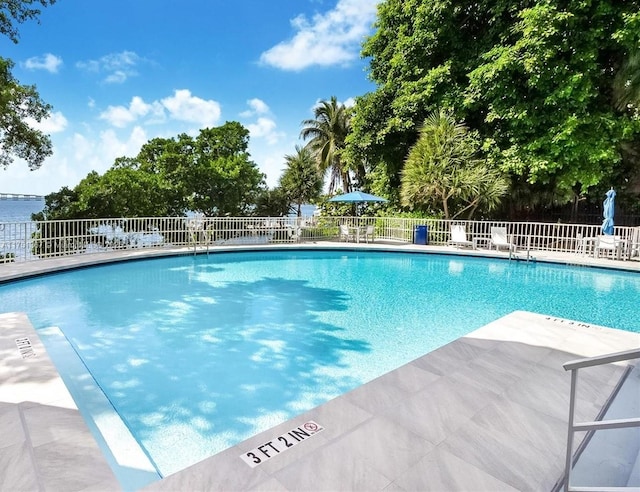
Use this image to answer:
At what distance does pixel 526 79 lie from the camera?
13148 millimetres

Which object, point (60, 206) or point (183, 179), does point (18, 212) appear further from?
point (60, 206)

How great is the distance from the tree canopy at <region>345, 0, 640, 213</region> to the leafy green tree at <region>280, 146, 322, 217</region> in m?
8.01

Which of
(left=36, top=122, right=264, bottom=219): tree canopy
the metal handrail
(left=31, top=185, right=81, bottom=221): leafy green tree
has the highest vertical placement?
(left=36, top=122, right=264, bottom=219): tree canopy

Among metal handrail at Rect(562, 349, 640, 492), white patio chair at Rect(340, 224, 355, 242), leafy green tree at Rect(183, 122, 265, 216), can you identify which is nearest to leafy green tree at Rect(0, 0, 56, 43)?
leafy green tree at Rect(183, 122, 265, 216)

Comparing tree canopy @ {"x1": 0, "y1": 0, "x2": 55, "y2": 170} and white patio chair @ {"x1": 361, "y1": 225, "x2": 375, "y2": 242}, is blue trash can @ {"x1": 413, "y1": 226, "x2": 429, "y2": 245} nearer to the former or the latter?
white patio chair @ {"x1": 361, "y1": 225, "x2": 375, "y2": 242}

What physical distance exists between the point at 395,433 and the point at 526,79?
46.7 feet

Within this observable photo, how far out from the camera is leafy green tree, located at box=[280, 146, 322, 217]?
24.5 metres

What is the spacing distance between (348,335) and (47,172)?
12629mm

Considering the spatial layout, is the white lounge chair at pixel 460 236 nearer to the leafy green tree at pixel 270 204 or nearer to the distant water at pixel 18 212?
the leafy green tree at pixel 270 204

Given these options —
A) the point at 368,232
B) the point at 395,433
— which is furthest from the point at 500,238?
the point at 395,433

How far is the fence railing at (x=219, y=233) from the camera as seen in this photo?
9.64 meters

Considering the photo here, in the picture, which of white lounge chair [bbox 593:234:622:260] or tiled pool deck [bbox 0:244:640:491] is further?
white lounge chair [bbox 593:234:622:260]

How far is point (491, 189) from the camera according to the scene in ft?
45.2

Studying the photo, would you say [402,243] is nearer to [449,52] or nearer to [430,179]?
[430,179]
